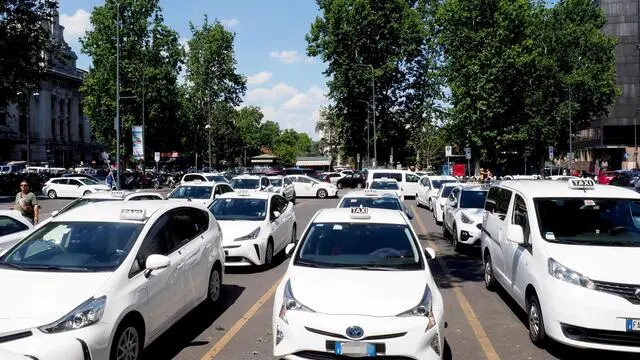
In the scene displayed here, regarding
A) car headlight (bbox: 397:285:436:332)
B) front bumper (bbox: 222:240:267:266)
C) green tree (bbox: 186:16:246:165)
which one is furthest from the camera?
green tree (bbox: 186:16:246:165)

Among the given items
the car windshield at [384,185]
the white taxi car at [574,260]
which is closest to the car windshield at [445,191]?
the car windshield at [384,185]

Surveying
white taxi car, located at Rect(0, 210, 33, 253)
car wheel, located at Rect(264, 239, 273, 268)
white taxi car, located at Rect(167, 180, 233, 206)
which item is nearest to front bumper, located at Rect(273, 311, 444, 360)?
white taxi car, located at Rect(0, 210, 33, 253)

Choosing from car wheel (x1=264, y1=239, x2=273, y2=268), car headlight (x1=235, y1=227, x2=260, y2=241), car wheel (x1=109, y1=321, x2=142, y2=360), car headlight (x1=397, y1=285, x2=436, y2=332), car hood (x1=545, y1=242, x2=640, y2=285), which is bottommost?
car wheel (x1=264, y1=239, x2=273, y2=268)

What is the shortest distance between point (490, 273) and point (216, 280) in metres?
4.36

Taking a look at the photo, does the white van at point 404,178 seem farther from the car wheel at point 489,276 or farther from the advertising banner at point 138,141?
the car wheel at point 489,276

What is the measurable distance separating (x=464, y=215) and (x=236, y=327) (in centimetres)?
745

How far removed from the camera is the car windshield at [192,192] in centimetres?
1816

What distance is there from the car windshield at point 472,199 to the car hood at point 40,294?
10.8 m

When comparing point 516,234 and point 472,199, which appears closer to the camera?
point 516,234

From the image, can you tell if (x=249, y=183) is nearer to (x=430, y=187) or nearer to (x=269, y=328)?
(x=430, y=187)

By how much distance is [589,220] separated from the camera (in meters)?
6.97

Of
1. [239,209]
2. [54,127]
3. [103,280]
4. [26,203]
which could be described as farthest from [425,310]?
[54,127]

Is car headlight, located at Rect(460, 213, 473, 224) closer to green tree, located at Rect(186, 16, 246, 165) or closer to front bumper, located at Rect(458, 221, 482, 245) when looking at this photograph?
front bumper, located at Rect(458, 221, 482, 245)

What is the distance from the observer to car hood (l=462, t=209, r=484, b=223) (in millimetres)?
12836
